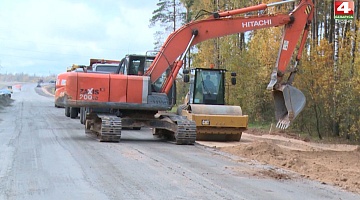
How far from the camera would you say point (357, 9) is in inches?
1064

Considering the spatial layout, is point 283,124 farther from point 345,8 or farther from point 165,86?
point 345,8

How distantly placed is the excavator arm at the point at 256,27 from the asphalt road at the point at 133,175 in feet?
9.31

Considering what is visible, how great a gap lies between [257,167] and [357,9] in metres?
17.5

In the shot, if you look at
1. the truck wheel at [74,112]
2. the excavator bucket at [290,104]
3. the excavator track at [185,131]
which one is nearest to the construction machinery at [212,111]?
the excavator track at [185,131]

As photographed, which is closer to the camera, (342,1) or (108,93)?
(108,93)

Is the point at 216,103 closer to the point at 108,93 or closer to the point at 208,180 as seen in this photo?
the point at 108,93

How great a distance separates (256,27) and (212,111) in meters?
3.27

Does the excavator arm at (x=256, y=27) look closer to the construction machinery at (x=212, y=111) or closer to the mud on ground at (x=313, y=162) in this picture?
the construction machinery at (x=212, y=111)

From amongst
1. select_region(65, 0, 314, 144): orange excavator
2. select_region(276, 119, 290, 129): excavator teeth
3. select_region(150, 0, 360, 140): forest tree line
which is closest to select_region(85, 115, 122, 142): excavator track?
select_region(65, 0, 314, 144): orange excavator

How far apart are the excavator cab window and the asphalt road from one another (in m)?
4.97

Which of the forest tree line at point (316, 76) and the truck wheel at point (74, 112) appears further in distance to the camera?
the truck wheel at point (74, 112)

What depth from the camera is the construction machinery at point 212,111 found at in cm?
1828

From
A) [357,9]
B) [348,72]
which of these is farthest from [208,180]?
[357,9]

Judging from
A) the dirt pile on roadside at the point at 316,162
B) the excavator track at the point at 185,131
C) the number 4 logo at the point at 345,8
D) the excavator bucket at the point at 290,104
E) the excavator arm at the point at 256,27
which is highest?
the number 4 logo at the point at 345,8
